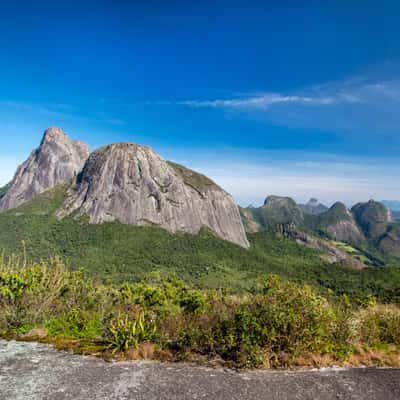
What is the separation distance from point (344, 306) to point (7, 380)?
1115 cm

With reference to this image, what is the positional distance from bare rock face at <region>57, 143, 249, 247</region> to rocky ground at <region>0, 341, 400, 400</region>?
395 ft

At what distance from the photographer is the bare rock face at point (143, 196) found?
413 feet

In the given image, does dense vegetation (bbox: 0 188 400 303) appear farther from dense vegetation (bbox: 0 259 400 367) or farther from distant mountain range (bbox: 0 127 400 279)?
dense vegetation (bbox: 0 259 400 367)

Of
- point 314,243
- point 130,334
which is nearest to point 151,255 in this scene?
point 130,334

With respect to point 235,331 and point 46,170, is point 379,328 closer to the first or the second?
point 235,331

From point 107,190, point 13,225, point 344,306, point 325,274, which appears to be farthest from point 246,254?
point 344,306

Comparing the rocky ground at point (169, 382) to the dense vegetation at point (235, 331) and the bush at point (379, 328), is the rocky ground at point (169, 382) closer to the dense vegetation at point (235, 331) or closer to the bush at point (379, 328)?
the dense vegetation at point (235, 331)

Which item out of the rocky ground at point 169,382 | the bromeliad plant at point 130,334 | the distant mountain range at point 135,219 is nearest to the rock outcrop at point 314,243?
the distant mountain range at point 135,219

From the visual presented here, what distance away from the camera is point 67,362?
754 centimetres

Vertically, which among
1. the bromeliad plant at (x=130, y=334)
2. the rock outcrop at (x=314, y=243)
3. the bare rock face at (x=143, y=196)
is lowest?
the rock outcrop at (x=314, y=243)

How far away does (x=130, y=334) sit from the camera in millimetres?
8445

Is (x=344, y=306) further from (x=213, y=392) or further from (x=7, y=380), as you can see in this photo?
(x=7, y=380)

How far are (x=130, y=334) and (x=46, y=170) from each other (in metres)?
194

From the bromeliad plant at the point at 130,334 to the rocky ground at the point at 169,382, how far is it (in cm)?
75
